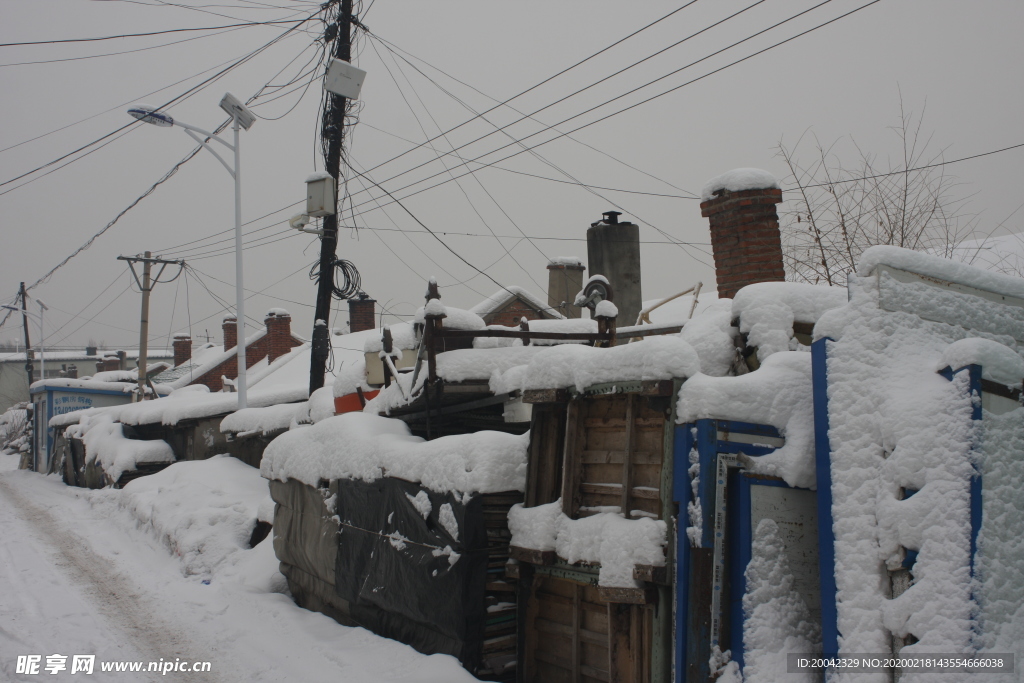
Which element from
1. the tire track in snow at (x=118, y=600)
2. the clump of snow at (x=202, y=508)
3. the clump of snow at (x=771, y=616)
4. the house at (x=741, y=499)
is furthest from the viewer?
the clump of snow at (x=202, y=508)

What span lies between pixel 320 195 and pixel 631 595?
10104mm

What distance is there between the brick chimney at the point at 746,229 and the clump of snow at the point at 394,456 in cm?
324

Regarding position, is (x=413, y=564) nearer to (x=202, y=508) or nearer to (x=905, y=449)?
(x=905, y=449)

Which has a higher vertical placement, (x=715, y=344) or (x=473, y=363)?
(x=715, y=344)

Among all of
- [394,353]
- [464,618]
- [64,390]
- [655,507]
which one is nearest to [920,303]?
[655,507]

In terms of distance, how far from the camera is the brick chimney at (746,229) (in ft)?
24.1

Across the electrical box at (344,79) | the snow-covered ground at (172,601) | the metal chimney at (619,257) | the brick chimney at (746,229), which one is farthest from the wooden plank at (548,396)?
the electrical box at (344,79)

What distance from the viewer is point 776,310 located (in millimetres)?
4906

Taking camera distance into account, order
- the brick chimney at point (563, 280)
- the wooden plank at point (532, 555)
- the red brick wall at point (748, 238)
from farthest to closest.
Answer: the brick chimney at point (563, 280) < the red brick wall at point (748, 238) < the wooden plank at point (532, 555)

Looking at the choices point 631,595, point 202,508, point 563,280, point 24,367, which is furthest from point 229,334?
point 24,367

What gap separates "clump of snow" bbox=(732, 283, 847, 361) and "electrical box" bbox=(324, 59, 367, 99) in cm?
974

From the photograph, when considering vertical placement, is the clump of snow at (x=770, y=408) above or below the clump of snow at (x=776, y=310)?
below

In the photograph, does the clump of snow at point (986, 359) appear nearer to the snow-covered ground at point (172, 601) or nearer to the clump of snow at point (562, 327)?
the snow-covered ground at point (172, 601)

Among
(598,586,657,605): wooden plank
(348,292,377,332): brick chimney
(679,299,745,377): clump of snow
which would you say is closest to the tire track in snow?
(598,586,657,605): wooden plank
